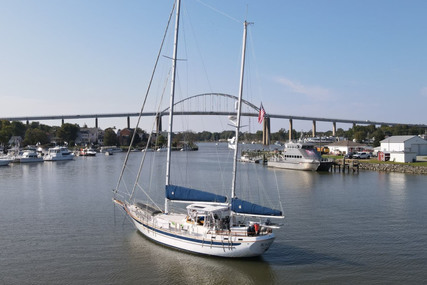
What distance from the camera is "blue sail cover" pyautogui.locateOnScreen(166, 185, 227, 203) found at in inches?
738

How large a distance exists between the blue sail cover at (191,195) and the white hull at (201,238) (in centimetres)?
104

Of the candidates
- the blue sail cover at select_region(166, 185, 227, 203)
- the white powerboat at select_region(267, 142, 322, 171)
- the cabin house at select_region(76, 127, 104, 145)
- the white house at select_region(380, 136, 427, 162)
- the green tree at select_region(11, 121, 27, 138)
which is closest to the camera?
the blue sail cover at select_region(166, 185, 227, 203)

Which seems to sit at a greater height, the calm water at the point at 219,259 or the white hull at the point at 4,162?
the white hull at the point at 4,162

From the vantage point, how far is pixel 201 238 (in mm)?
17125

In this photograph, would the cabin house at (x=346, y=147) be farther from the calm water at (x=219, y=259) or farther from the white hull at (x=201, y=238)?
the white hull at (x=201, y=238)

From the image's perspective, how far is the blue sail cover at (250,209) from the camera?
17062 millimetres

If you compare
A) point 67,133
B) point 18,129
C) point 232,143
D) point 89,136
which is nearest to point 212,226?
point 232,143

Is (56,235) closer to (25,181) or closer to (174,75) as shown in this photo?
(174,75)

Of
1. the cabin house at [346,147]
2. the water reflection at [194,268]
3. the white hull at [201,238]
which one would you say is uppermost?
the cabin house at [346,147]

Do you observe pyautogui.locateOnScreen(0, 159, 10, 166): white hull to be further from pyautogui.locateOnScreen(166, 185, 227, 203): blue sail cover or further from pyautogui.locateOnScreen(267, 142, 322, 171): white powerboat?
pyautogui.locateOnScreen(166, 185, 227, 203): blue sail cover

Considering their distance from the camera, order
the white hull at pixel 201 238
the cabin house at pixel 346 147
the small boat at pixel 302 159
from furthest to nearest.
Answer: the cabin house at pixel 346 147 < the small boat at pixel 302 159 < the white hull at pixel 201 238

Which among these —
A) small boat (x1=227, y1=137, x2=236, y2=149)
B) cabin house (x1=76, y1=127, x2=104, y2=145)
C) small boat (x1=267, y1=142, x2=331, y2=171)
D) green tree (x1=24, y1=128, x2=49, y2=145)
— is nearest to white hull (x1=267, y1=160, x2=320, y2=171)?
small boat (x1=267, y1=142, x2=331, y2=171)

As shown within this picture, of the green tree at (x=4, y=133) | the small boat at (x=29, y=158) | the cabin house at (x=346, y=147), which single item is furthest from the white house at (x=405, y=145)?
the green tree at (x=4, y=133)

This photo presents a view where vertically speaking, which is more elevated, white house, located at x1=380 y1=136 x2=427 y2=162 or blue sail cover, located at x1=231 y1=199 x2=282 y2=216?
white house, located at x1=380 y1=136 x2=427 y2=162
